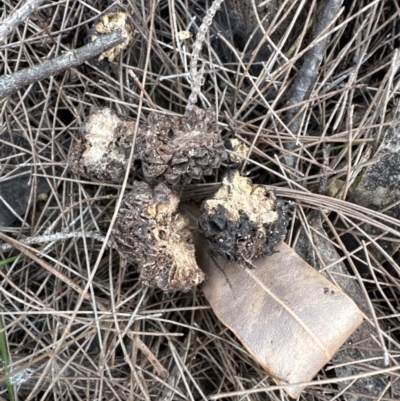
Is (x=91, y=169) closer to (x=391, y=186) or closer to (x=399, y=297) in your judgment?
(x=391, y=186)

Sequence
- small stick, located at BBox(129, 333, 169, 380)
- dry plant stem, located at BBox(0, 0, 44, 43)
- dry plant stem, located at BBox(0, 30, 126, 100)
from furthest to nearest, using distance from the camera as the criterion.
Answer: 1. small stick, located at BBox(129, 333, 169, 380)
2. dry plant stem, located at BBox(0, 30, 126, 100)
3. dry plant stem, located at BBox(0, 0, 44, 43)

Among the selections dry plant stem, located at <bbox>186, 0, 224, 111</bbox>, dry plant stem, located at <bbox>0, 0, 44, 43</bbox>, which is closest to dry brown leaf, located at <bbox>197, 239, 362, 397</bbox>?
dry plant stem, located at <bbox>186, 0, 224, 111</bbox>

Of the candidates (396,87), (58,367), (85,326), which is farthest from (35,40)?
(396,87)

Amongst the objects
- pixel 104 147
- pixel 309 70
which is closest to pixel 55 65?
pixel 104 147

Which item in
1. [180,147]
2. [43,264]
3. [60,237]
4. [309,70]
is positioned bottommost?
[43,264]

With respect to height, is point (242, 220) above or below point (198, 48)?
below

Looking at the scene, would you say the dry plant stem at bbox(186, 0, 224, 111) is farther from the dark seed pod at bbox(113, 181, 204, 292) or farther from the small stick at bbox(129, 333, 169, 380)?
the small stick at bbox(129, 333, 169, 380)

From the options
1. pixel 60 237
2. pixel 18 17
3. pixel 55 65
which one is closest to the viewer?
pixel 18 17

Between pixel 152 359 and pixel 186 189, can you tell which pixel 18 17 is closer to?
pixel 186 189
